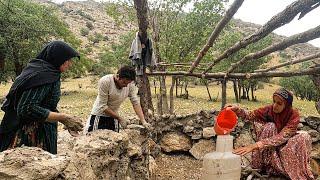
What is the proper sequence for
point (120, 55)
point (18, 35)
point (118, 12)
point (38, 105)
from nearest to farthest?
1. point (38, 105)
2. point (118, 12)
3. point (18, 35)
4. point (120, 55)

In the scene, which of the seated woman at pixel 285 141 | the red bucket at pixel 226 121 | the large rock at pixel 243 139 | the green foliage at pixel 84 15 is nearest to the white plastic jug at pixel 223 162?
the red bucket at pixel 226 121

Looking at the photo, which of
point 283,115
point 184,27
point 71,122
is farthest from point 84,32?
point 71,122

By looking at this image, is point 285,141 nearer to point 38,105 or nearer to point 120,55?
point 38,105

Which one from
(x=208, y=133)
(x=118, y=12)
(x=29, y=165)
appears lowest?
(x=208, y=133)

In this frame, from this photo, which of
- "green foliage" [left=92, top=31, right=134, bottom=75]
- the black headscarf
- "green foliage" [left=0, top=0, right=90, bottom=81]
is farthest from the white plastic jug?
"green foliage" [left=92, top=31, right=134, bottom=75]

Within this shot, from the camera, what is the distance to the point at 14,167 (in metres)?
1.73

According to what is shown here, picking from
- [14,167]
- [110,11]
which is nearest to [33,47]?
[110,11]

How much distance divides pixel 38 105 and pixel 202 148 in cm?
474

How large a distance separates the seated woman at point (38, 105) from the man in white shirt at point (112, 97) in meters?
1.10

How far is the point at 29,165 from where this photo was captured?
174cm

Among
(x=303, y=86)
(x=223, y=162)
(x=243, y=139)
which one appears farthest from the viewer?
(x=303, y=86)

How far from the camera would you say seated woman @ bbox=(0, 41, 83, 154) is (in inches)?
93.2

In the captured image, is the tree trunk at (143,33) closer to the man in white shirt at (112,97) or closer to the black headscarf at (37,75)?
the man in white shirt at (112,97)

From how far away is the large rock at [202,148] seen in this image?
6.71 m
